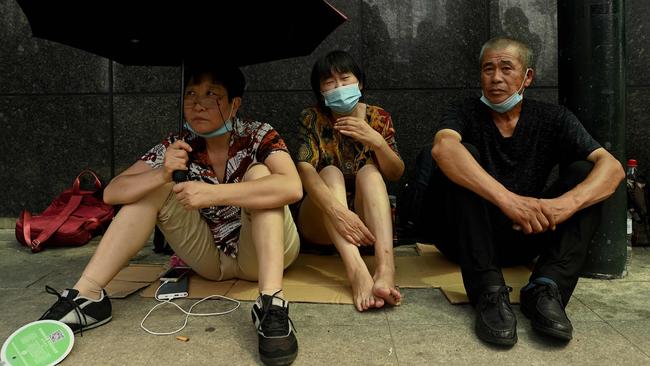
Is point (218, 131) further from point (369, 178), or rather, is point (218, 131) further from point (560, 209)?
point (560, 209)

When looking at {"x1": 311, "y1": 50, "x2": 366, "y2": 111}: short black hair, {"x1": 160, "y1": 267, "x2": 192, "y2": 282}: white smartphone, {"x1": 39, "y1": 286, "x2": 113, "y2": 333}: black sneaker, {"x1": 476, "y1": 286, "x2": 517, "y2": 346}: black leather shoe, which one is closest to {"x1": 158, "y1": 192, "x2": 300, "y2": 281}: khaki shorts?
{"x1": 160, "y1": 267, "x2": 192, "y2": 282}: white smartphone

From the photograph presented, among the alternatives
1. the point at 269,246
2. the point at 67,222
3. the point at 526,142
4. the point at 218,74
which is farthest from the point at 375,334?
the point at 67,222

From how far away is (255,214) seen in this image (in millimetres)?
2369

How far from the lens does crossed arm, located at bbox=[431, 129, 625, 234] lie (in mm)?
2350

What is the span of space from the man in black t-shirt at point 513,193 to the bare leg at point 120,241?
1.42m

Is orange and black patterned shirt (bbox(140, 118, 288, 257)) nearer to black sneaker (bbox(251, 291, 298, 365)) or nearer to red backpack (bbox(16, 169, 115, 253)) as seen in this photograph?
black sneaker (bbox(251, 291, 298, 365))

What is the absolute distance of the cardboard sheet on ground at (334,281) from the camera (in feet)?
8.79

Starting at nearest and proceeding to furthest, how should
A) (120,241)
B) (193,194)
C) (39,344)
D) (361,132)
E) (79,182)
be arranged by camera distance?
(39,344)
(193,194)
(120,241)
(361,132)
(79,182)

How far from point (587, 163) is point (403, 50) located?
2.18 m

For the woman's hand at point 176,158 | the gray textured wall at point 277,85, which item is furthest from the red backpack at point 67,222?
the woman's hand at point 176,158

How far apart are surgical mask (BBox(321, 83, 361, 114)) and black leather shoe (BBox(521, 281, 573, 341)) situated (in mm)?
1413

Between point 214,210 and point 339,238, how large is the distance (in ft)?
2.29

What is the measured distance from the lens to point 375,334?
2209 millimetres

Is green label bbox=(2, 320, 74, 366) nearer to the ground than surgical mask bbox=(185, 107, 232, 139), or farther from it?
nearer to the ground
